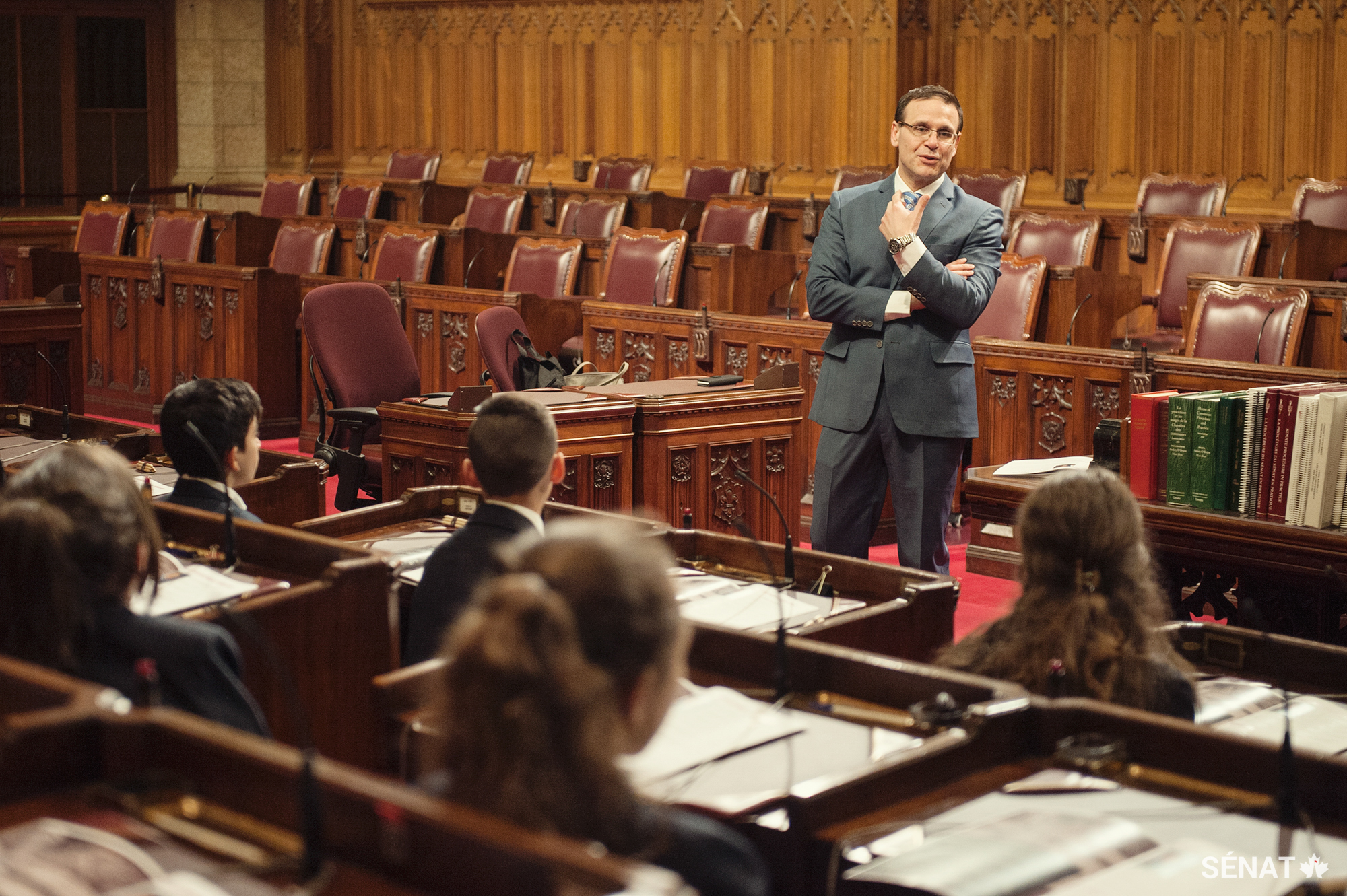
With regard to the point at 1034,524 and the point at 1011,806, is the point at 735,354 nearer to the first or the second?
the point at 1034,524

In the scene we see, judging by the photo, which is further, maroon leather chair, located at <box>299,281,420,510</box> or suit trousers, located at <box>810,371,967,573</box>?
maroon leather chair, located at <box>299,281,420,510</box>

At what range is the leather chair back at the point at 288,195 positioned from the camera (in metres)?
10.7

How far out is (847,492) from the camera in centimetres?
353

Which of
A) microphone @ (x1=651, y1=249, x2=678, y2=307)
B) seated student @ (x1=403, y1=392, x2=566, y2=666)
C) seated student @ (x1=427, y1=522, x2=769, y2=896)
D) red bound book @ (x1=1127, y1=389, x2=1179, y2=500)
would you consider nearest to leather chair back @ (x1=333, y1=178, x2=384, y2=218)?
microphone @ (x1=651, y1=249, x2=678, y2=307)

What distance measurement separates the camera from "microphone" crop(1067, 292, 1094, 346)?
5871 millimetres

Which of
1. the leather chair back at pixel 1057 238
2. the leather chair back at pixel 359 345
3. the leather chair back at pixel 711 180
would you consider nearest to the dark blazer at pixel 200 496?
the leather chair back at pixel 359 345

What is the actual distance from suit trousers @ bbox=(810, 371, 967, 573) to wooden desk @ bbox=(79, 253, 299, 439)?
4611 millimetres

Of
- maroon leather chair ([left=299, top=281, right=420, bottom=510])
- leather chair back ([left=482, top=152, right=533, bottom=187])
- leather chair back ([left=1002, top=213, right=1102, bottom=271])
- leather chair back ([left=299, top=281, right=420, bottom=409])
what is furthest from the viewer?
leather chair back ([left=482, top=152, right=533, bottom=187])

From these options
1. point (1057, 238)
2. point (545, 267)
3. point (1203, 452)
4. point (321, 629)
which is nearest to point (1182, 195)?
point (1057, 238)

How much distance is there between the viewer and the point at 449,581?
2266 mm

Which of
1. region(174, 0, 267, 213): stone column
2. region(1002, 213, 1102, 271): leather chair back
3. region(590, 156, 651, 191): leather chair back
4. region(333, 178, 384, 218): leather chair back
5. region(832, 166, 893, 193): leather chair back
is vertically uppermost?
region(174, 0, 267, 213): stone column

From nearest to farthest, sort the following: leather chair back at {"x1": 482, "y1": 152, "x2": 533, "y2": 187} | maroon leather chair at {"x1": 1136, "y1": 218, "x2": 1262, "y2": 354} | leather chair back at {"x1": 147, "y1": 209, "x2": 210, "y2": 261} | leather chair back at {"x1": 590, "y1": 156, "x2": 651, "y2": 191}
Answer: maroon leather chair at {"x1": 1136, "y1": 218, "x2": 1262, "y2": 354} → leather chair back at {"x1": 147, "y1": 209, "x2": 210, "y2": 261} → leather chair back at {"x1": 590, "y1": 156, "x2": 651, "y2": 191} → leather chair back at {"x1": 482, "y1": 152, "x2": 533, "y2": 187}

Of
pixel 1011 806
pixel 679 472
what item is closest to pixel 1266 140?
pixel 679 472

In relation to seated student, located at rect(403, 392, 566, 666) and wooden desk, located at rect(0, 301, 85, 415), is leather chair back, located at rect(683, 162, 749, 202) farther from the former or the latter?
seated student, located at rect(403, 392, 566, 666)
